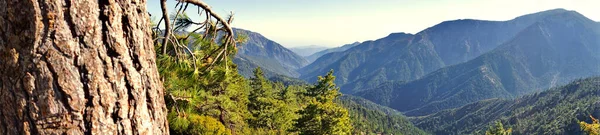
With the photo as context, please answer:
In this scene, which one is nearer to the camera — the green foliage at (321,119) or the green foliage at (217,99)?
the green foliage at (217,99)

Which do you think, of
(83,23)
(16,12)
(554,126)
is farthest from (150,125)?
(554,126)

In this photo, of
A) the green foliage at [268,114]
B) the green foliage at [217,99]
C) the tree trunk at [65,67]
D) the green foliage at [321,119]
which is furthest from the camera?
the green foliage at [268,114]

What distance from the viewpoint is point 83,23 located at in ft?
7.81

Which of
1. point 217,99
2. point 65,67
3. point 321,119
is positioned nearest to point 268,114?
point 321,119

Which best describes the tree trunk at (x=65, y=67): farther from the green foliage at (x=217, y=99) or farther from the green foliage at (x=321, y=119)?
the green foliage at (x=321, y=119)

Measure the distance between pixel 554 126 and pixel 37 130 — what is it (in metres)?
208

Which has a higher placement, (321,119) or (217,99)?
(217,99)

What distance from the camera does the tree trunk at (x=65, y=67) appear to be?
7.54ft

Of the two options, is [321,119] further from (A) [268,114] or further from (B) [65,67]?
(B) [65,67]

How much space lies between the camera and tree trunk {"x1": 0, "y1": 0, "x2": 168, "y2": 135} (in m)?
2.30

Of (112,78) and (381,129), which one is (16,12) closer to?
(112,78)

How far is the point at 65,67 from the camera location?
233 centimetres

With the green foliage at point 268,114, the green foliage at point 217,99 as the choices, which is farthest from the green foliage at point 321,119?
the green foliage at point 268,114

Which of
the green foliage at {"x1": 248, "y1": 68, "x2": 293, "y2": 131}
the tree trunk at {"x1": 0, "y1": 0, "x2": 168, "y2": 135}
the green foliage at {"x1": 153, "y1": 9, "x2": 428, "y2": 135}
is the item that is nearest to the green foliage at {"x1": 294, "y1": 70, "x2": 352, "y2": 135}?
the green foliage at {"x1": 153, "y1": 9, "x2": 428, "y2": 135}
